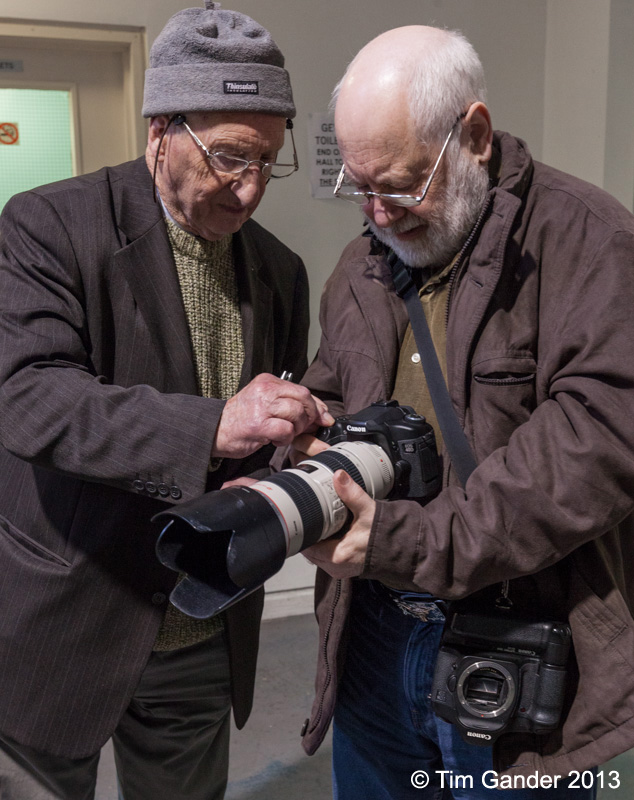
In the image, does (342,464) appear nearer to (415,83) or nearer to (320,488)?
(320,488)

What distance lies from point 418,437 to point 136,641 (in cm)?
65

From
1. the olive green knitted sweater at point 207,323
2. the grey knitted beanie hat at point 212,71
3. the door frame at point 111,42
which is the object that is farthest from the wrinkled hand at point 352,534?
the door frame at point 111,42

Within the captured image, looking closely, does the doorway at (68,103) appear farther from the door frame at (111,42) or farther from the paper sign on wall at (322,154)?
the paper sign on wall at (322,154)

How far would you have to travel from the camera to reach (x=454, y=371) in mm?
1071

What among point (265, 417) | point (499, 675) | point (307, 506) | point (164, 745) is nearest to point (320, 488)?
point (307, 506)

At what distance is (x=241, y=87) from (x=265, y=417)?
0.55 metres

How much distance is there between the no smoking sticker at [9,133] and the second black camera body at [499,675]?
7.52 ft

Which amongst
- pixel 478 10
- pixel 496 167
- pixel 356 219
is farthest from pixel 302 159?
pixel 496 167

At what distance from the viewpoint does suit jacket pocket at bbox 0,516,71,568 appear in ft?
4.33

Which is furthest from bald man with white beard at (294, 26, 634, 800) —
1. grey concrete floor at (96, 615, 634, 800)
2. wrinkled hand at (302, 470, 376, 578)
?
grey concrete floor at (96, 615, 634, 800)

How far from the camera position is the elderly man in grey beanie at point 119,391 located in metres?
1.19

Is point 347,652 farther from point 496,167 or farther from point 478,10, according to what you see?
point 478,10

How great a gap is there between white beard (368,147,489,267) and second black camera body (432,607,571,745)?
50cm

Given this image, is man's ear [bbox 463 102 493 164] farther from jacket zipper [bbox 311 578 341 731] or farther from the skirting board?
the skirting board
